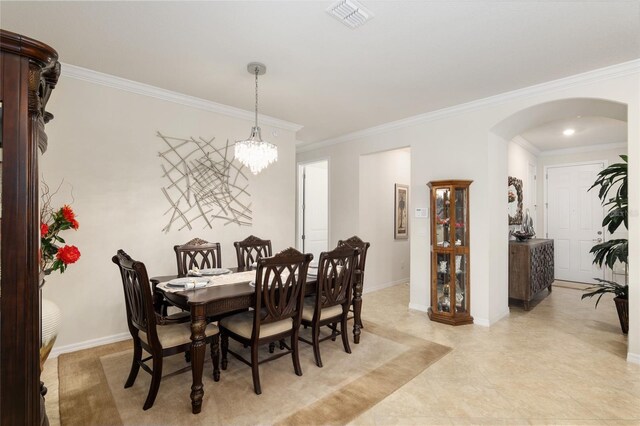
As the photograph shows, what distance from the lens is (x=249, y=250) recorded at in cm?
380

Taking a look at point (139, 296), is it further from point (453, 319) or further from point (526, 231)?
point (526, 231)

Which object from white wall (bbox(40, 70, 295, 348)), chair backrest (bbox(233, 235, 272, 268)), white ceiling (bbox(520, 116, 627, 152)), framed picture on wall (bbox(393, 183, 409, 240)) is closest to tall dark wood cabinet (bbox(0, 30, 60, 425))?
white wall (bbox(40, 70, 295, 348))

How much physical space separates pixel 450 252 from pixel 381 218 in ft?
6.24

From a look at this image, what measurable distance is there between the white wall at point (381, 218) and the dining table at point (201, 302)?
2808 mm

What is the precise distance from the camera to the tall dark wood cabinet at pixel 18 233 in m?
1.10

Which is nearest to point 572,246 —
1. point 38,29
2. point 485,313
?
point 485,313

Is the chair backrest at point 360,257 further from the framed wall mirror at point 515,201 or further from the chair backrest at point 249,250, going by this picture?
the framed wall mirror at point 515,201

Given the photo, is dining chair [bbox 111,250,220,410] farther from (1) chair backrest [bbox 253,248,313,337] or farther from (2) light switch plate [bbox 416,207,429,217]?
(2) light switch plate [bbox 416,207,429,217]

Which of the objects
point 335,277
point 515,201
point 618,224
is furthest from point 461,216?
point 515,201

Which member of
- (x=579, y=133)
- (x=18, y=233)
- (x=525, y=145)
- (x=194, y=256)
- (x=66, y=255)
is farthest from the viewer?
(x=525, y=145)

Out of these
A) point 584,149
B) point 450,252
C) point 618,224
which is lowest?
point 450,252

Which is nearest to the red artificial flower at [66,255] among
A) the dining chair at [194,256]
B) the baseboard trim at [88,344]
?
the dining chair at [194,256]

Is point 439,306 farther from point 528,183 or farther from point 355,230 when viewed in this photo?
point 528,183

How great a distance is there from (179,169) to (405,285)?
4.21 metres
